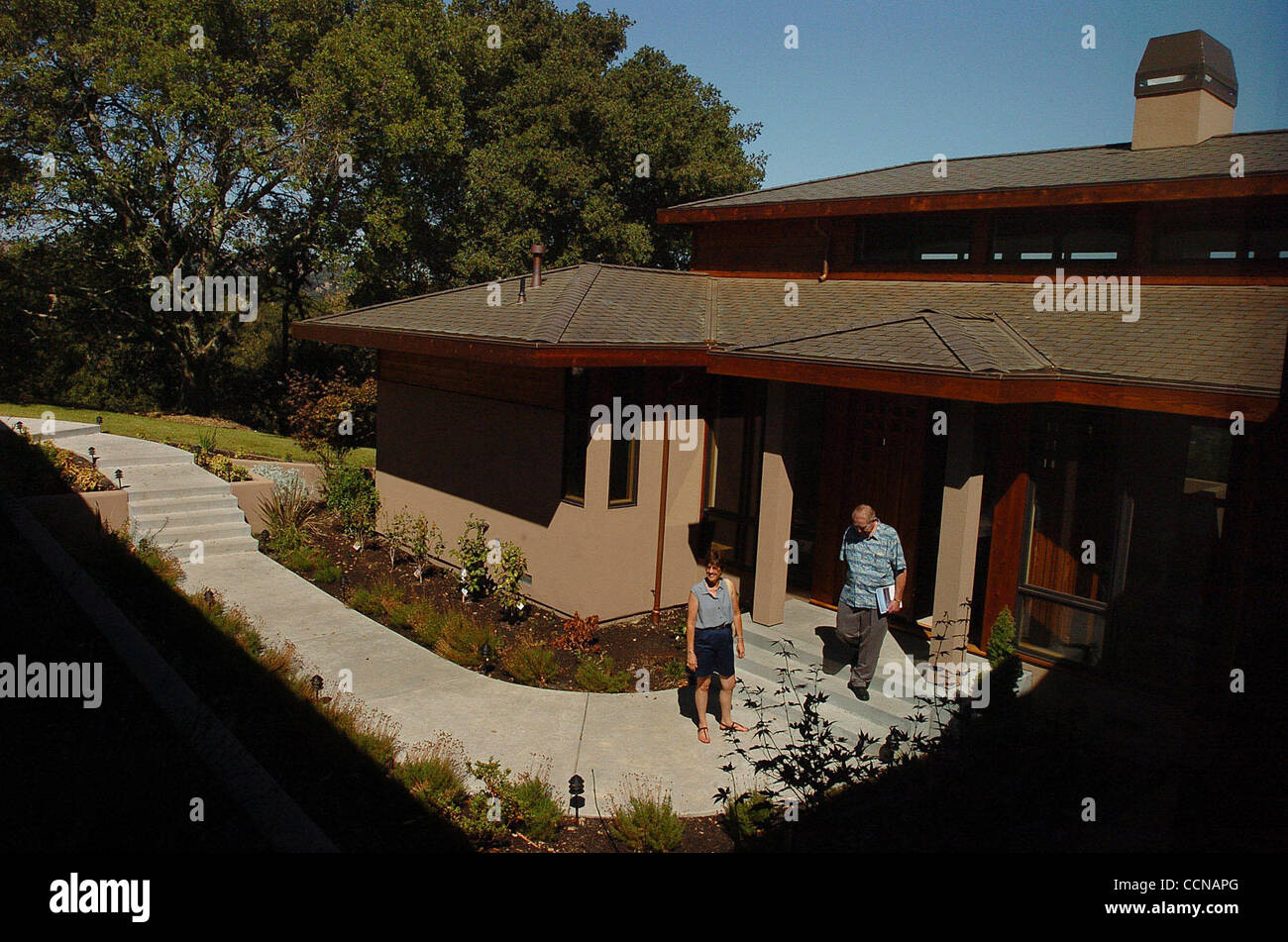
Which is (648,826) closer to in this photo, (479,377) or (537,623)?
(537,623)

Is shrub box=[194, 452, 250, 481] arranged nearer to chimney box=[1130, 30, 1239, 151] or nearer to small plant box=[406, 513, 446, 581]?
small plant box=[406, 513, 446, 581]

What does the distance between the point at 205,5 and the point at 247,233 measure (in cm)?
630

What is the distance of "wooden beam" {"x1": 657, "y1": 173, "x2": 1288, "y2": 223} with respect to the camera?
28.5ft

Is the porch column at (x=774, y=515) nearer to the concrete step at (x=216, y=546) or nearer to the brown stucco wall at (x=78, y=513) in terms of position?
the concrete step at (x=216, y=546)

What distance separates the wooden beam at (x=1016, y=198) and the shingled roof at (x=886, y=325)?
971 millimetres

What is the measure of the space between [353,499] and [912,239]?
30.8 feet

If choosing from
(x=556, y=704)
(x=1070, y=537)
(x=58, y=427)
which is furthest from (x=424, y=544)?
(x=58, y=427)

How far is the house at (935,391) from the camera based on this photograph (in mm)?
8031

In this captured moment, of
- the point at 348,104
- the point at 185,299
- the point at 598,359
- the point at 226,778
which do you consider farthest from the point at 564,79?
the point at 226,778

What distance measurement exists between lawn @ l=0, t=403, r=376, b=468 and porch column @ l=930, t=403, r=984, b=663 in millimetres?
13309

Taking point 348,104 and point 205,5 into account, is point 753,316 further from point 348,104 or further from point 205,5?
point 205,5

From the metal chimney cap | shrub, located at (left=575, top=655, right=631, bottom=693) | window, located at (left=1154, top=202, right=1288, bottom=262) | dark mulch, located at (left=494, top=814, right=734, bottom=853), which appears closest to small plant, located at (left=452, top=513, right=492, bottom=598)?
shrub, located at (left=575, top=655, right=631, bottom=693)
